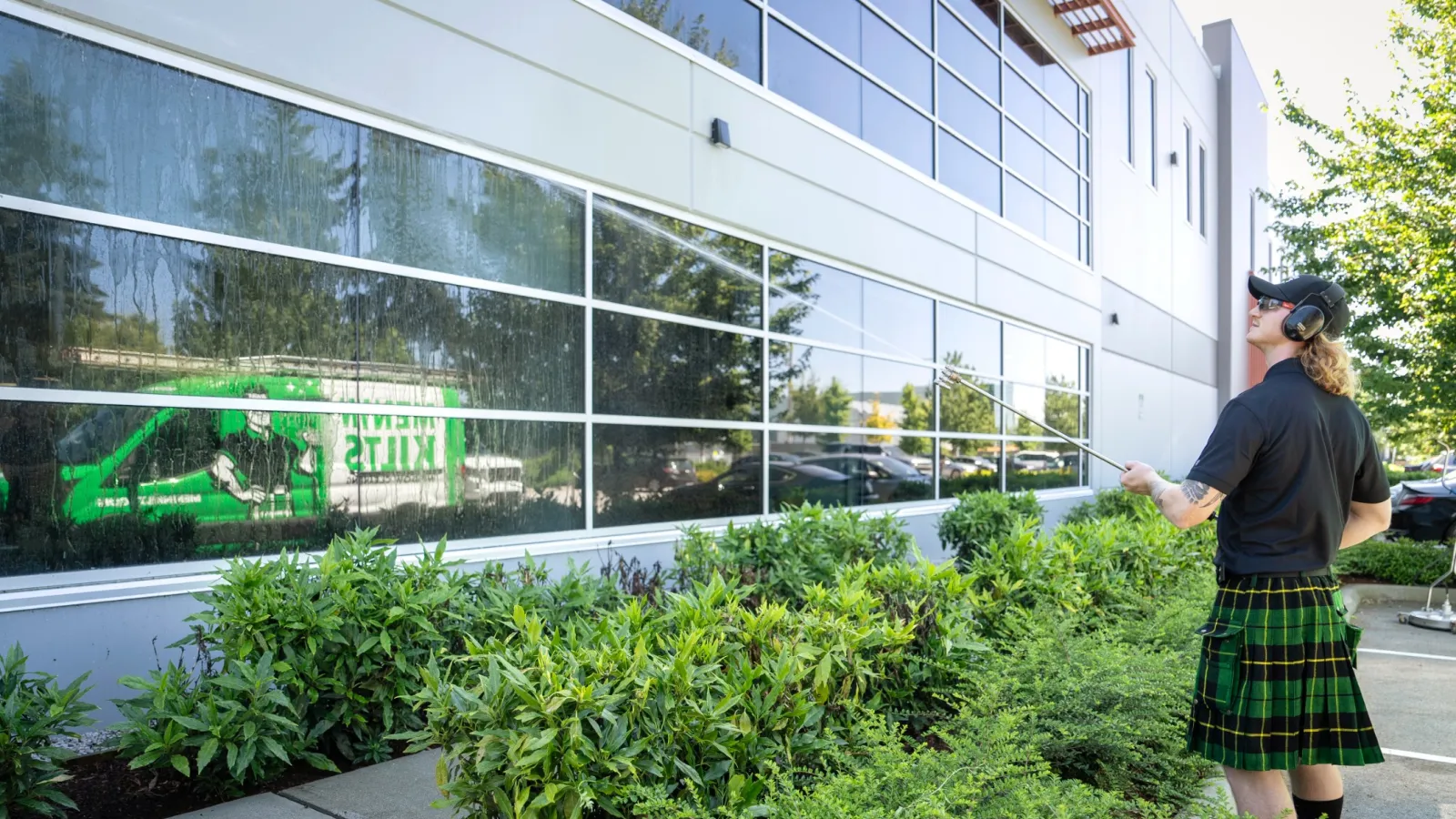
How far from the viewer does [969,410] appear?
44.0ft

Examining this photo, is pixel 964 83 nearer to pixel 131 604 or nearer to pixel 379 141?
pixel 379 141

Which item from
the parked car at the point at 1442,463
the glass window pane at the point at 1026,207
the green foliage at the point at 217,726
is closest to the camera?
the green foliage at the point at 217,726

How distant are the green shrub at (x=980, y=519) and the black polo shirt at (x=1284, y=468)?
601cm

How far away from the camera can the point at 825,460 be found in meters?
10.3

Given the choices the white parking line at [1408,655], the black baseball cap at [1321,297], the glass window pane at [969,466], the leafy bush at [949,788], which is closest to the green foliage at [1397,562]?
the white parking line at [1408,655]

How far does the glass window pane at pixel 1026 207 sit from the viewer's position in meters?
14.2

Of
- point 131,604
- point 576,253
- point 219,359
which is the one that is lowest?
point 131,604

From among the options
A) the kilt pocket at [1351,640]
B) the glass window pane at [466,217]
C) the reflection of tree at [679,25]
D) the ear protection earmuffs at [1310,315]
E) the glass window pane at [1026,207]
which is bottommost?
the kilt pocket at [1351,640]

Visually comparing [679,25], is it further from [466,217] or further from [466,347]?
[466,347]

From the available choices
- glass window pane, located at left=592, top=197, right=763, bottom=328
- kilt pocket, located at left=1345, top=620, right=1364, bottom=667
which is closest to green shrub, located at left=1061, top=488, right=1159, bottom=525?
glass window pane, located at left=592, top=197, right=763, bottom=328

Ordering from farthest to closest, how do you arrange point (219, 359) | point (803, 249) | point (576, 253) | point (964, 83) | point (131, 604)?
point (964, 83)
point (803, 249)
point (576, 253)
point (219, 359)
point (131, 604)

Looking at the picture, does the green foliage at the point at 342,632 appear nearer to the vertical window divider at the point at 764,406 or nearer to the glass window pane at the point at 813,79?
the vertical window divider at the point at 764,406

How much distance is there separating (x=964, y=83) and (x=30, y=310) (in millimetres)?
11420

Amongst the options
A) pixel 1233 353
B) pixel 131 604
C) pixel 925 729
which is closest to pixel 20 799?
pixel 131 604
